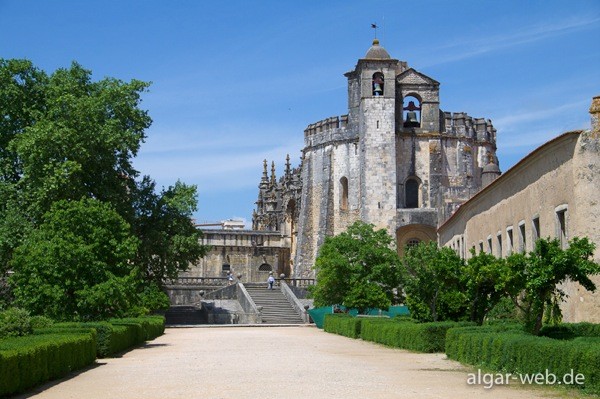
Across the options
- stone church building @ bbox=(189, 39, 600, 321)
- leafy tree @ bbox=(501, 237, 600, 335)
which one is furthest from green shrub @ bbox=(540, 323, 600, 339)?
stone church building @ bbox=(189, 39, 600, 321)

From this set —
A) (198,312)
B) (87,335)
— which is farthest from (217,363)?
(198,312)

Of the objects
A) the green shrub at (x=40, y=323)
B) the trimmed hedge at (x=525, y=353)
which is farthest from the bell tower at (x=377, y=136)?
the trimmed hedge at (x=525, y=353)

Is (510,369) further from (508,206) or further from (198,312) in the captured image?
(198,312)

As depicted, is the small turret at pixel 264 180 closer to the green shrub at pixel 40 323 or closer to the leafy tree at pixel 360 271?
the leafy tree at pixel 360 271

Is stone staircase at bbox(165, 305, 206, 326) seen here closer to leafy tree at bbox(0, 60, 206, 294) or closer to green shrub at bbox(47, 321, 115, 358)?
leafy tree at bbox(0, 60, 206, 294)

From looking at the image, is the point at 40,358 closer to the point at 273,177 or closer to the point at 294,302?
the point at 294,302

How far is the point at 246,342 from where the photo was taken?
93.1ft

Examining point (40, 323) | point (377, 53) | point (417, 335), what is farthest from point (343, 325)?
point (377, 53)

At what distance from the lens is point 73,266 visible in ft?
82.8

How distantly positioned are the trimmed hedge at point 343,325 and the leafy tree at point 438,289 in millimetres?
4676

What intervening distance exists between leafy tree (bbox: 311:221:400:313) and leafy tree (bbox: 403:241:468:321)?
9.37 m

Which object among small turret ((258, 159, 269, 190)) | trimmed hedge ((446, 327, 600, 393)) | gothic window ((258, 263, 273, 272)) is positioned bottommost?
trimmed hedge ((446, 327, 600, 393))

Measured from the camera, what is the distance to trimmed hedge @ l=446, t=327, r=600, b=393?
11.3 meters

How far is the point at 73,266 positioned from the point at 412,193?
39.1 meters
